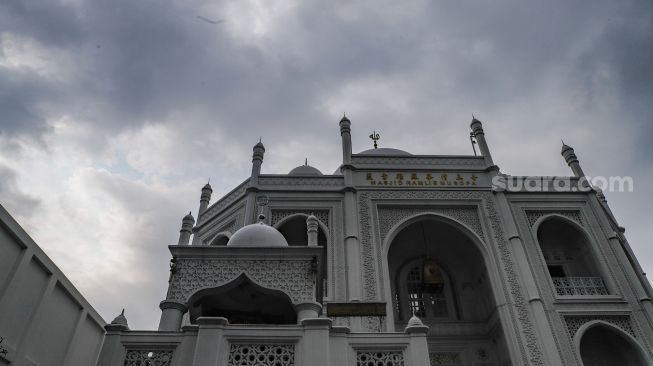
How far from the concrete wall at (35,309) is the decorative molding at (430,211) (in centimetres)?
983

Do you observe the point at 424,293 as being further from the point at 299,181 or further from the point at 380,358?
the point at 380,358

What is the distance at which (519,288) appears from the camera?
13.0 meters

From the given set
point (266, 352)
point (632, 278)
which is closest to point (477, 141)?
point (632, 278)

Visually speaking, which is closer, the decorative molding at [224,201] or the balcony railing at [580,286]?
the balcony railing at [580,286]

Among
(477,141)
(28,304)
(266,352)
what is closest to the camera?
(28,304)

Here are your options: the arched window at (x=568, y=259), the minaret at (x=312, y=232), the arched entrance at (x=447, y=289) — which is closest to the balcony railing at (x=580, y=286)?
the arched window at (x=568, y=259)

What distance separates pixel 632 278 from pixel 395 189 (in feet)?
23.5

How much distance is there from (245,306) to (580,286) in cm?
1063

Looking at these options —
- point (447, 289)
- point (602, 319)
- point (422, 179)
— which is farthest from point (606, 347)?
point (422, 179)

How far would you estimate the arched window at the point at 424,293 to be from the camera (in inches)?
569

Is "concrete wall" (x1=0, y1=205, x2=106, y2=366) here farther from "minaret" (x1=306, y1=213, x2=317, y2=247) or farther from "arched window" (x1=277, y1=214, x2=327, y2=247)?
"arched window" (x1=277, y1=214, x2=327, y2=247)

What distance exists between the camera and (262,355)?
571 cm

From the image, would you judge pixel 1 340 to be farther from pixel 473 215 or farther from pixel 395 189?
pixel 473 215

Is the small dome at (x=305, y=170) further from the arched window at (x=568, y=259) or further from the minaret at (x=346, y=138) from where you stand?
the arched window at (x=568, y=259)
